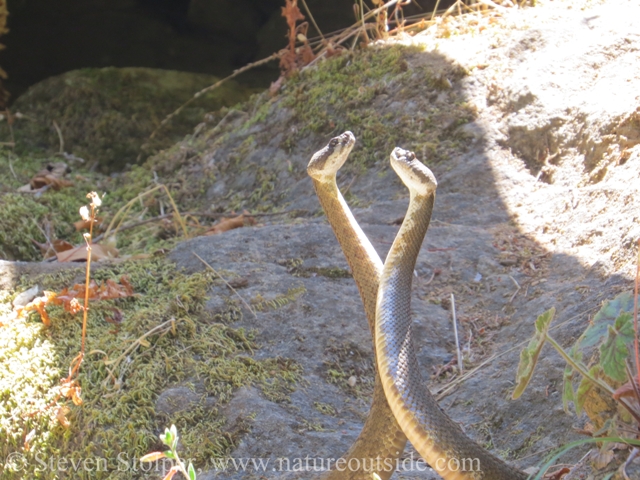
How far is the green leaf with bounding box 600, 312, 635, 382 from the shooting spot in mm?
1581

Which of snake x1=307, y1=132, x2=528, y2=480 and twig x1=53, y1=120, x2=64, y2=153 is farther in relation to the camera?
twig x1=53, y1=120, x2=64, y2=153

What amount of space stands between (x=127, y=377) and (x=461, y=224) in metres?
2.17

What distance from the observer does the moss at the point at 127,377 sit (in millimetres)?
2564

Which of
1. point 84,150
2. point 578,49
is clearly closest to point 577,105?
point 578,49

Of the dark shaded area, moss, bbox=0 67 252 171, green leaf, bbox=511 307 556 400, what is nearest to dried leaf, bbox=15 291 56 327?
green leaf, bbox=511 307 556 400

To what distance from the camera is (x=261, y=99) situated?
20.0 ft

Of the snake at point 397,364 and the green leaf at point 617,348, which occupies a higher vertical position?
the green leaf at point 617,348

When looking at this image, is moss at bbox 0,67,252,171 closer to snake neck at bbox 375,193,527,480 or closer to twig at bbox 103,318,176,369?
twig at bbox 103,318,176,369

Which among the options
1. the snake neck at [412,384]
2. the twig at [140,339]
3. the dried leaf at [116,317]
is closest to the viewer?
the snake neck at [412,384]

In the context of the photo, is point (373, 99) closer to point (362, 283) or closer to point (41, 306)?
point (362, 283)

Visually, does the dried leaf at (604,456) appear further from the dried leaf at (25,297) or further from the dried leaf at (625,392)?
the dried leaf at (25,297)

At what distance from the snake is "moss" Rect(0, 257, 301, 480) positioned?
61cm

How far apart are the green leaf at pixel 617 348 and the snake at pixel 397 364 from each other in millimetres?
494

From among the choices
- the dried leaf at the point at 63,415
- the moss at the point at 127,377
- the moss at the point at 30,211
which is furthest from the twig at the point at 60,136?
the dried leaf at the point at 63,415
